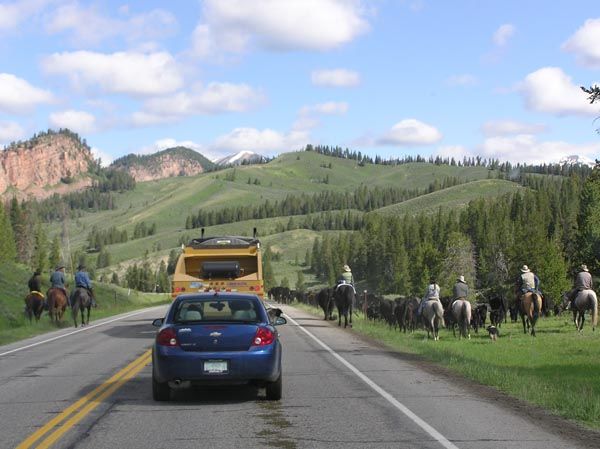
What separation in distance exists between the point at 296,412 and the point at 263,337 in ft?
4.30

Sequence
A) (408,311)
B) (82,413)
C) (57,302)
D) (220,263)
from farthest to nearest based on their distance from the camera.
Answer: (57,302), (408,311), (220,263), (82,413)

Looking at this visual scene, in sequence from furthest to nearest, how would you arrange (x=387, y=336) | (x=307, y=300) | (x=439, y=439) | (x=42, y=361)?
(x=307, y=300), (x=387, y=336), (x=42, y=361), (x=439, y=439)

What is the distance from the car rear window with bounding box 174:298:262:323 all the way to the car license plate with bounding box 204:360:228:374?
2.45ft

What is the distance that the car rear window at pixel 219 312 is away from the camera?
1253 centimetres

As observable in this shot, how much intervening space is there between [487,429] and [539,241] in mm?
92441

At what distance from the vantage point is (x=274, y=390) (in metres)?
12.3

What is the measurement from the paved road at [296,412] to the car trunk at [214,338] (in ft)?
2.74

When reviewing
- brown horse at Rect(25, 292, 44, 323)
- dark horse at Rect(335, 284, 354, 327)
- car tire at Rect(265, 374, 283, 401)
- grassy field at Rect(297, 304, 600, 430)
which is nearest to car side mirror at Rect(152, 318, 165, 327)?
car tire at Rect(265, 374, 283, 401)

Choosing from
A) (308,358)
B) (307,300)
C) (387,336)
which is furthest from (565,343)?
(307,300)

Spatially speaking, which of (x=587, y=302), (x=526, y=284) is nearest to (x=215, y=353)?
(x=526, y=284)

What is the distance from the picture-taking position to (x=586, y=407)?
38.7 ft

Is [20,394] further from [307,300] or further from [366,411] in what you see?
[307,300]

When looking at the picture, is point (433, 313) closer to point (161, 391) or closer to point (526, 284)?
point (526, 284)

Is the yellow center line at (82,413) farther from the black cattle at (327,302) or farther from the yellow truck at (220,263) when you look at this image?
the black cattle at (327,302)
